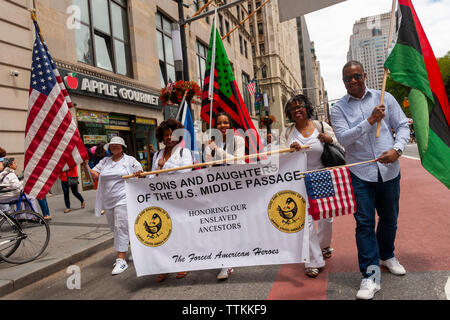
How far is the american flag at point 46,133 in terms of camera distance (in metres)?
4.67

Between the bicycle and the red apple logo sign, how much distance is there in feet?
24.3

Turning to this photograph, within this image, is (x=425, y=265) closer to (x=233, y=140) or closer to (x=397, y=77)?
(x=397, y=77)

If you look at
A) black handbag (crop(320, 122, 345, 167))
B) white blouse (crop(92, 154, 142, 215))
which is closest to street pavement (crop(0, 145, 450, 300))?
white blouse (crop(92, 154, 142, 215))

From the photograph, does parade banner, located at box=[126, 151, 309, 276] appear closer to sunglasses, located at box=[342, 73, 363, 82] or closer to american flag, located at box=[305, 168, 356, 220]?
american flag, located at box=[305, 168, 356, 220]

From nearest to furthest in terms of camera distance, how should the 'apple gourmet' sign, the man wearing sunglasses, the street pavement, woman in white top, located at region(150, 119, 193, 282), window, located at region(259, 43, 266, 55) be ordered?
the man wearing sunglasses < the street pavement < woman in white top, located at region(150, 119, 193, 282) < the 'apple gourmet' sign < window, located at region(259, 43, 266, 55)

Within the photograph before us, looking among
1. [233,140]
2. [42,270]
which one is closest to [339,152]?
[233,140]

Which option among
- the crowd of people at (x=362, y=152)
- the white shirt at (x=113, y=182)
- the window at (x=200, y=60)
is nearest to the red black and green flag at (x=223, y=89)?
the crowd of people at (x=362, y=152)

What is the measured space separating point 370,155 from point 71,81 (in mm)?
11052

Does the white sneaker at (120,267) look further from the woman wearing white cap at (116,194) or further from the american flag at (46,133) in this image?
the american flag at (46,133)

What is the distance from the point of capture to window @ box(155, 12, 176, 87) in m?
18.0

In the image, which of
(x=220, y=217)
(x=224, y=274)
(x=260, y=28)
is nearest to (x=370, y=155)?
(x=220, y=217)

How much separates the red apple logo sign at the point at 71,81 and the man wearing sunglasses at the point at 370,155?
1054 cm

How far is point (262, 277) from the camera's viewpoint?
3787mm

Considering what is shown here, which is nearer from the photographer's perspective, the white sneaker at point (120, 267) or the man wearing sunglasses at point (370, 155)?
the man wearing sunglasses at point (370, 155)
